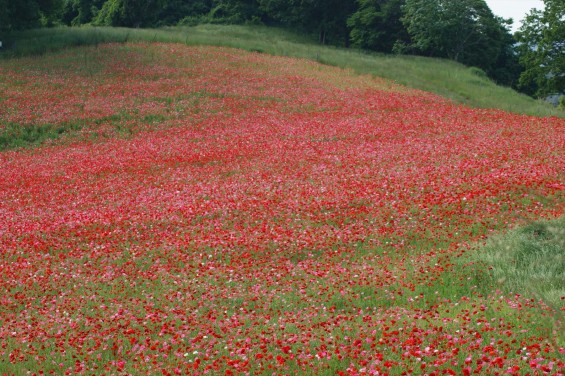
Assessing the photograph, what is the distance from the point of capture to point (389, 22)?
83.1m

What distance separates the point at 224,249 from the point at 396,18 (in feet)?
251

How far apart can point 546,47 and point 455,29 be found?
13397mm

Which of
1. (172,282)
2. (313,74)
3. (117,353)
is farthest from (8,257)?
(313,74)

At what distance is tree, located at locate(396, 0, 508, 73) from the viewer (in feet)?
233

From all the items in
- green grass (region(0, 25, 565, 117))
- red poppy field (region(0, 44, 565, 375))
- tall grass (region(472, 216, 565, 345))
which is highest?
green grass (region(0, 25, 565, 117))

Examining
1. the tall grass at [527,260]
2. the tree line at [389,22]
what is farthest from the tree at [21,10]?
the tall grass at [527,260]

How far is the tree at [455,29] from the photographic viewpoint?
70938mm

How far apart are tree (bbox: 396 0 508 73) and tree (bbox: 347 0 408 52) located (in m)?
3.06

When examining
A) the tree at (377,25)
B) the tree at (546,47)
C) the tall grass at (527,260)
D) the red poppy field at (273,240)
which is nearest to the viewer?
the red poppy field at (273,240)

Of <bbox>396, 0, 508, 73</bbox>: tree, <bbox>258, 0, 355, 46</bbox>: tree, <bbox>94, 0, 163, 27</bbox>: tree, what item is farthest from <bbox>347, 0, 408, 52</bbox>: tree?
<bbox>94, 0, 163, 27</bbox>: tree

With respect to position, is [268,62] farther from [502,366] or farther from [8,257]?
[502,366]

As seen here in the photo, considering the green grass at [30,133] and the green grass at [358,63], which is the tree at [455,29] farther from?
the green grass at [30,133]

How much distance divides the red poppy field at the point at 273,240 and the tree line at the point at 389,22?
105ft

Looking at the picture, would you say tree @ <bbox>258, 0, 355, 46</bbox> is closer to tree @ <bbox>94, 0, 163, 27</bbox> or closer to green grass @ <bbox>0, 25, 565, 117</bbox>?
tree @ <bbox>94, 0, 163, 27</bbox>
